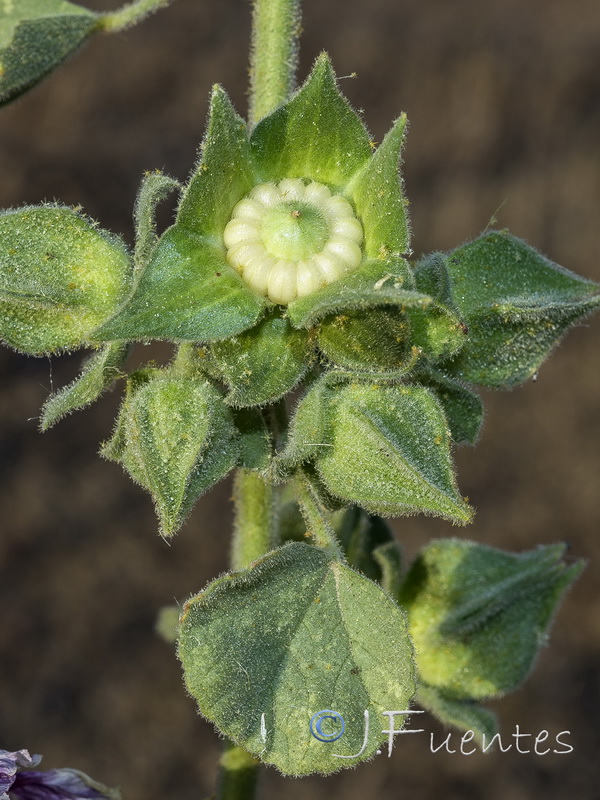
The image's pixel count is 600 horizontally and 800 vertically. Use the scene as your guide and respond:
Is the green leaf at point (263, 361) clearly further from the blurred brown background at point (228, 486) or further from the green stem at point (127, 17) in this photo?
the blurred brown background at point (228, 486)

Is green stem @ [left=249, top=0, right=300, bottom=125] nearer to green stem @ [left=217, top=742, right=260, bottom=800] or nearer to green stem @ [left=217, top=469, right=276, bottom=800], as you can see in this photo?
green stem @ [left=217, top=469, right=276, bottom=800]

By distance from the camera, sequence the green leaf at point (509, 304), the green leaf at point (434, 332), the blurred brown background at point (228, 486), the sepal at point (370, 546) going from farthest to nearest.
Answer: the blurred brown background at point (228, 486)
the sepal at point (370, 546)
the green leaf at point (509, 304)
the green leaf at point (434, 332)

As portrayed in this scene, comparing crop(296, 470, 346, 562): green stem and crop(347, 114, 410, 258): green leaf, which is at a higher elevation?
crop(347, 114, 410, 258): green leaf

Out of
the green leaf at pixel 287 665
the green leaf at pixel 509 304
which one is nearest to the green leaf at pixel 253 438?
the green leaf at pixel 287 665

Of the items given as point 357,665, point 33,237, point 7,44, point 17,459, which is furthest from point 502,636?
point 17,459

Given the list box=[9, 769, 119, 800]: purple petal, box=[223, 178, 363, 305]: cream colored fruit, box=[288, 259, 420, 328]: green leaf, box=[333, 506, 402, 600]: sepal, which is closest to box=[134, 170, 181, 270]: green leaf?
box=[223, 178, 363, 305]: cream colored fruit

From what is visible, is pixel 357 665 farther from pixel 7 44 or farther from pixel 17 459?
pixel 17 459

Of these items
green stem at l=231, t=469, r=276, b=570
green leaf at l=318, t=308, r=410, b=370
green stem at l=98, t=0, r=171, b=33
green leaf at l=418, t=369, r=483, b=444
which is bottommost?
green stem at l=231, t=469, r=276, b=570
